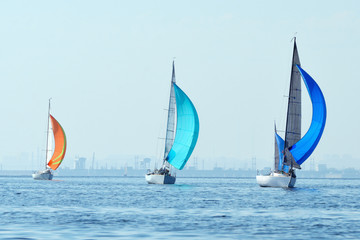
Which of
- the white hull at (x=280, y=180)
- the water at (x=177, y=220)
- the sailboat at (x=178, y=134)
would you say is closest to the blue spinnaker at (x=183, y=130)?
the sailboat at (x=178, y=134)

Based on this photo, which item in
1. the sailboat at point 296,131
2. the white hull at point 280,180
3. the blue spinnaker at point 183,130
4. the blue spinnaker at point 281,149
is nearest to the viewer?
the sailboat at point 296,131

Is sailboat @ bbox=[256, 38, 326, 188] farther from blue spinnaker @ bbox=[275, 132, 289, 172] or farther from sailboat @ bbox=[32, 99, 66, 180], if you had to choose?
sailboat @ bbox=[32, 99, 66, 180]

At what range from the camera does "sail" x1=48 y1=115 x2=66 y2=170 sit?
11862cm

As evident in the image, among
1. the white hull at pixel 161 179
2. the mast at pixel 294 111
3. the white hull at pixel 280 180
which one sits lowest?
the white hull at pixel 161 179

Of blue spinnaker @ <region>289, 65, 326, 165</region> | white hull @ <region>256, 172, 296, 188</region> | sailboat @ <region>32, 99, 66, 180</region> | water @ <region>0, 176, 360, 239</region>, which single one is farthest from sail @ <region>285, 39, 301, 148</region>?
sailboat @ <region>32, 99, 66, 180</region>

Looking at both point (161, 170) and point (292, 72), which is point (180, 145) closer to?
point (161, 170)

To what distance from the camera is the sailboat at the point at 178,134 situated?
85812 millimetres

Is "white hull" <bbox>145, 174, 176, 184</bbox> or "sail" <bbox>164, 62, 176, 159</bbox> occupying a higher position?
"sail" <bbox>164, 62, 176, 159</bbox>

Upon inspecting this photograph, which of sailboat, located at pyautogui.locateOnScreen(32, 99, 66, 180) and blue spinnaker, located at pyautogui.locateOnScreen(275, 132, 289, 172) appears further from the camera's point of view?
sailboat, located at pyautogui.locateOnScreen(32, 99, 66, 180)

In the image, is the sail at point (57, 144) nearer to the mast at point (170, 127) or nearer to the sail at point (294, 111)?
the mast at point (170, 127)

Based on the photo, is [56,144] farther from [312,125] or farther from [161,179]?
[312,125]

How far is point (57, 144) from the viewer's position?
11906 cm

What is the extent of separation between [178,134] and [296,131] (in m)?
17.2

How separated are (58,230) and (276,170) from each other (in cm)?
4977
